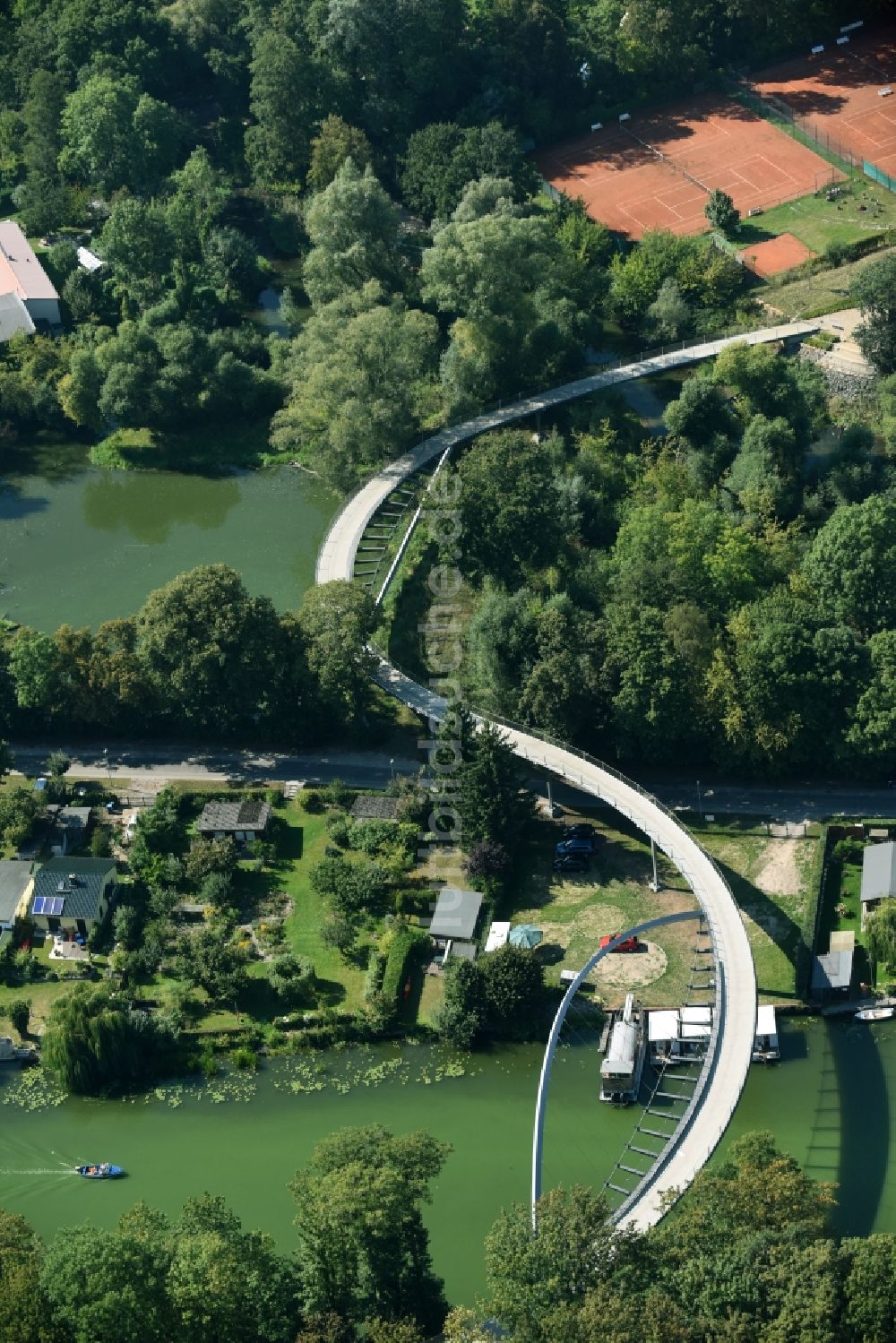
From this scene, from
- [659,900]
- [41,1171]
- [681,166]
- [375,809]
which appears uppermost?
[681,166]

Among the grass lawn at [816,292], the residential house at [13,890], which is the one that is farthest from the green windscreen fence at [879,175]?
the residential house at [13,890]

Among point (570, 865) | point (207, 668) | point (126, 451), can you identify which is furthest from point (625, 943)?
point (126, 451)

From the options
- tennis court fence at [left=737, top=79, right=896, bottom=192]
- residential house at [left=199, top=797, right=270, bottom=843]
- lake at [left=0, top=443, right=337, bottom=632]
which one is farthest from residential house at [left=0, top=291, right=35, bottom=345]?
tennis court fence at [left=737, top=79, right=896, bottom=192]

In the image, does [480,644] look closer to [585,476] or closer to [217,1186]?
[585,476]

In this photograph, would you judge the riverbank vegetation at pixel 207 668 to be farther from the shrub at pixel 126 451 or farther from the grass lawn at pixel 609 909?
the shrub at pixel 126 451

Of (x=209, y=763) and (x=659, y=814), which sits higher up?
(x=659, y=814)

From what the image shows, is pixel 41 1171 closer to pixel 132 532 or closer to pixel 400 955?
pixel 400 955
